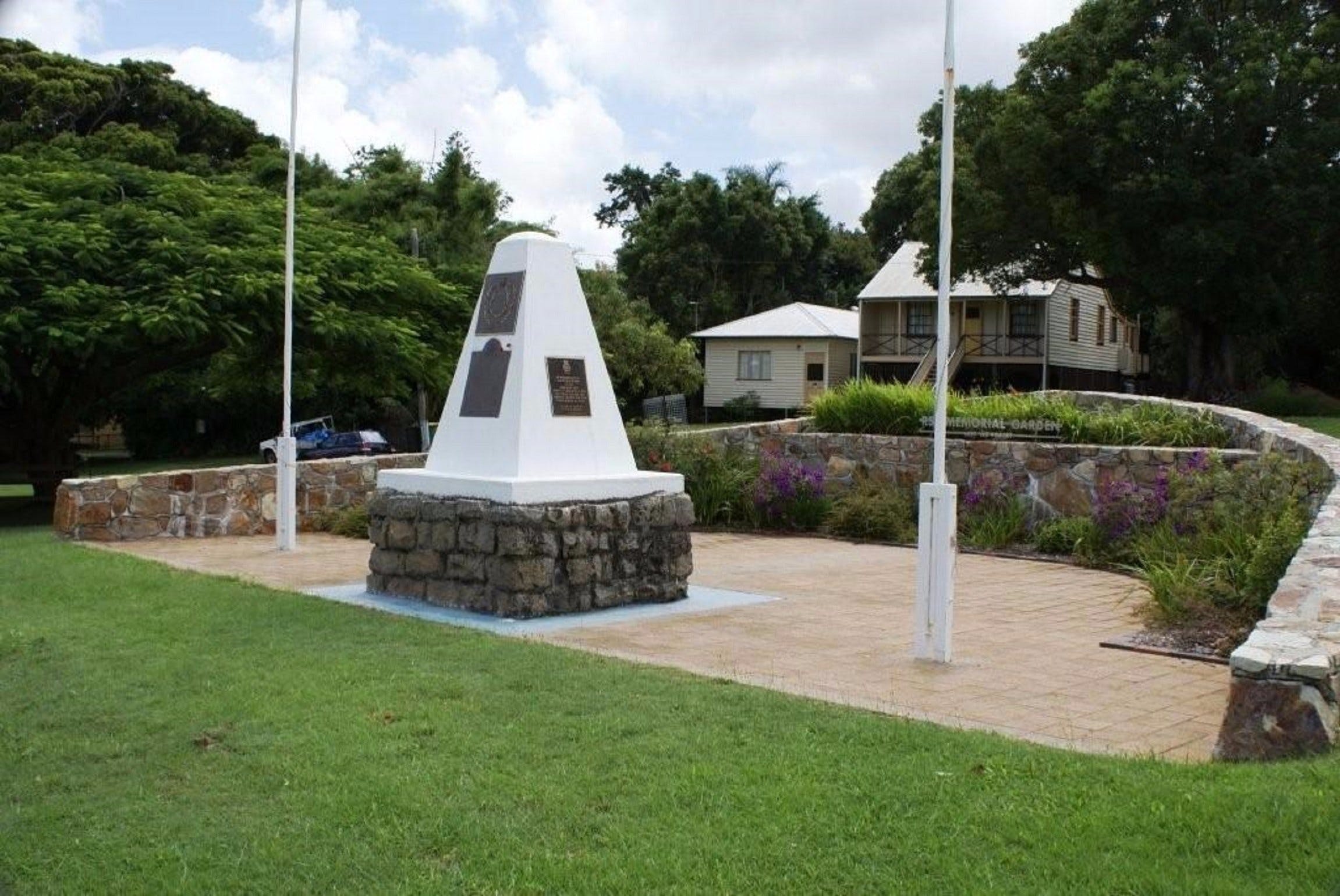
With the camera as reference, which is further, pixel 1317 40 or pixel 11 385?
pixel 1317 40

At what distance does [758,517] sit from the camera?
52.6ft

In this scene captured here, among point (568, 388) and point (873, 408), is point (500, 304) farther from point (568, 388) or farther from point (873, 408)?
point (873, 408)

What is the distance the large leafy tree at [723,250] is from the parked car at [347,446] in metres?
18.6

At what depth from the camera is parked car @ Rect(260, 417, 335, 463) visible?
32.9 meters

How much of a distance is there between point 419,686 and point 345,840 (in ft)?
7.16

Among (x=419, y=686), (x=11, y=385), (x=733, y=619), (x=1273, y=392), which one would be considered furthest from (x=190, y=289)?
(x=1273, y=392)

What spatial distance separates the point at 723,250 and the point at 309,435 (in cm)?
2285

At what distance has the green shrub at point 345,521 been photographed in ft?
50.2

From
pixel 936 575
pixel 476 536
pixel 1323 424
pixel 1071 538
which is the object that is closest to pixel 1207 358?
pixel 1323 424

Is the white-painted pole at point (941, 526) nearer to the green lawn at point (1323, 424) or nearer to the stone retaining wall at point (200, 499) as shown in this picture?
the stone retaining wall at point (200, 499)

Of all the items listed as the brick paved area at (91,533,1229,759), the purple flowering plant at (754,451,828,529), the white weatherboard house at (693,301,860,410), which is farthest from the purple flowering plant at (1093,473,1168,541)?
the white weatherboard house at (693,301,860,410)

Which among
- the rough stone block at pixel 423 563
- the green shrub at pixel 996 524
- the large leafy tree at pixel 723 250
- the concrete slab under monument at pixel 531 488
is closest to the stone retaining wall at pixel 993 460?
the green shrub at pixel 996 524

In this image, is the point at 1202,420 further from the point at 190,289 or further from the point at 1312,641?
the point at 190,289

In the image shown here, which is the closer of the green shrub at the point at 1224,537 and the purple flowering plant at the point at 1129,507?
the green shrub at the point at 1224,537
